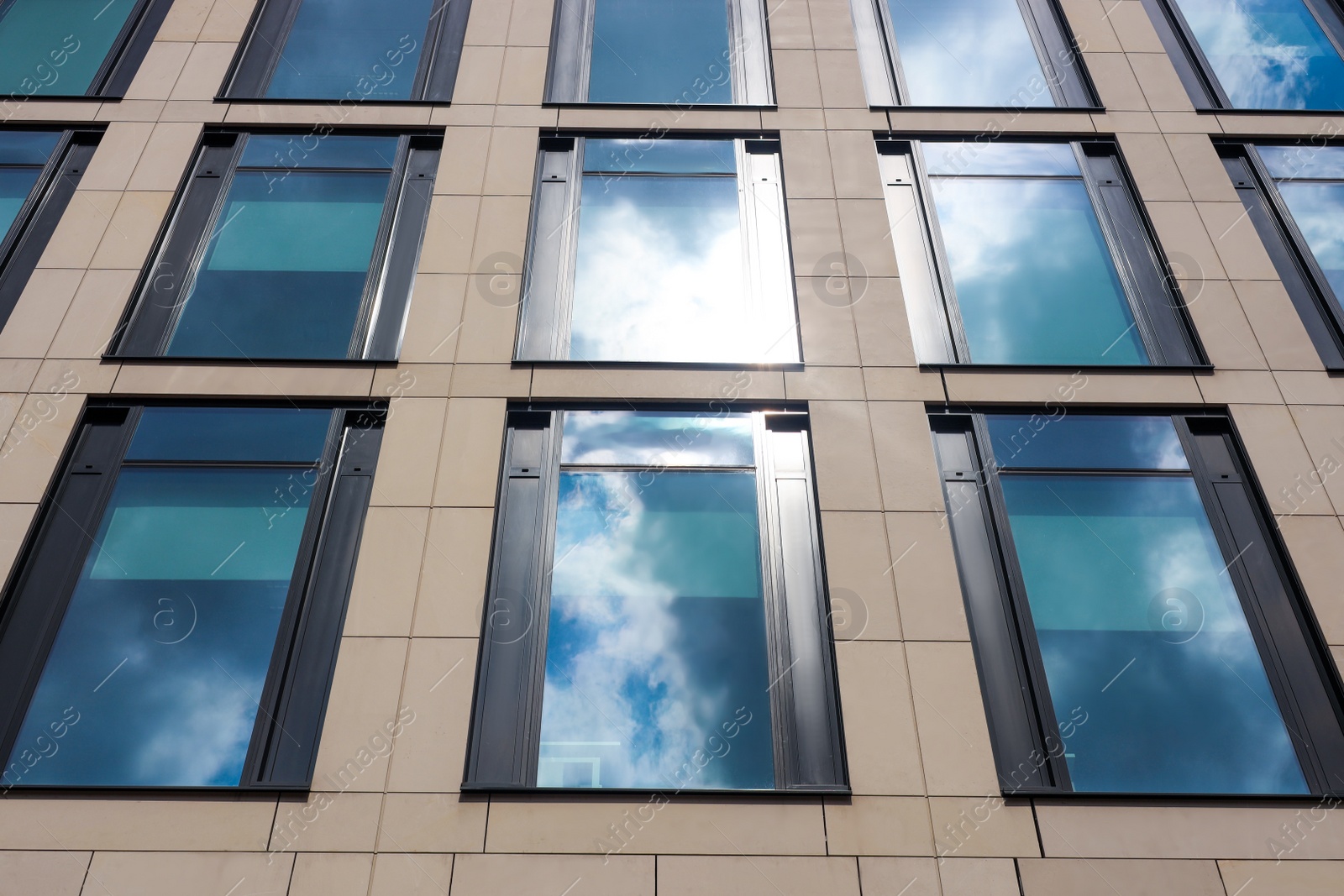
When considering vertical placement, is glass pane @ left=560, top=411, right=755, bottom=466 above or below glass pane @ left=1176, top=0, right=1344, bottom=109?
below

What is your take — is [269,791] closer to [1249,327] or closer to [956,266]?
[956,266]

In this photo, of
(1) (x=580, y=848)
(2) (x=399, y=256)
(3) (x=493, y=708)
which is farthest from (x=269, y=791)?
(2) (x=399, y=256)

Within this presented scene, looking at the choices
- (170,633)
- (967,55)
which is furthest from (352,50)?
(170,633)

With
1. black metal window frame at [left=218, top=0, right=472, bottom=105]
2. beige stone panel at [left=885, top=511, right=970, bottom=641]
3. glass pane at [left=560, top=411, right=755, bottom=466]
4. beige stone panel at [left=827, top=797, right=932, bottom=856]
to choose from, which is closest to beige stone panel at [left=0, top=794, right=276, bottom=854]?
glass pane at [left=560, top=411, right=755, bottom=466]

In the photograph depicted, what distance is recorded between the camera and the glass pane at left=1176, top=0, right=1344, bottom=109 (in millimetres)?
15828

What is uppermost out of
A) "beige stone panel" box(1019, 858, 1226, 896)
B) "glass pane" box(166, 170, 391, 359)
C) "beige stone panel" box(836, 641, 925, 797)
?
"glass pane" box(166, 170, 391, 359)

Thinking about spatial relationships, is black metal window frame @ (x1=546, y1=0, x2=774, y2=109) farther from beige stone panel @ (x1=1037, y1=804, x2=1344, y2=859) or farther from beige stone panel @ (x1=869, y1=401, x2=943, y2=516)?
beige stone panel @ (x1=1037, y1=804, x2=1344, y2=859)

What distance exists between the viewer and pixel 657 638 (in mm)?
10727

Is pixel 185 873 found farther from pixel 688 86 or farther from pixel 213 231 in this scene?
pixel 688 86

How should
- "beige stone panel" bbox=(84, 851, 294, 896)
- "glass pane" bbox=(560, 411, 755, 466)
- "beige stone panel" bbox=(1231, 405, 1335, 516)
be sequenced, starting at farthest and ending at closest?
1. "glass pane" bbox=(560, 411, 755, 466)
2. "beige stone panel" bbox=(1231, 405, 1335, 516)
3. "beige stone panel" bbox=(84, 851, 294, 896)

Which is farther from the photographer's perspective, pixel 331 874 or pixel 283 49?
pixel 283 49

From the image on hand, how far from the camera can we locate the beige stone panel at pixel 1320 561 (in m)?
10.5

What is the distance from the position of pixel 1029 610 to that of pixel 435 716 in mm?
6178

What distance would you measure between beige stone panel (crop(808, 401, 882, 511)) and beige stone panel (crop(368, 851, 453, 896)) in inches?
210
